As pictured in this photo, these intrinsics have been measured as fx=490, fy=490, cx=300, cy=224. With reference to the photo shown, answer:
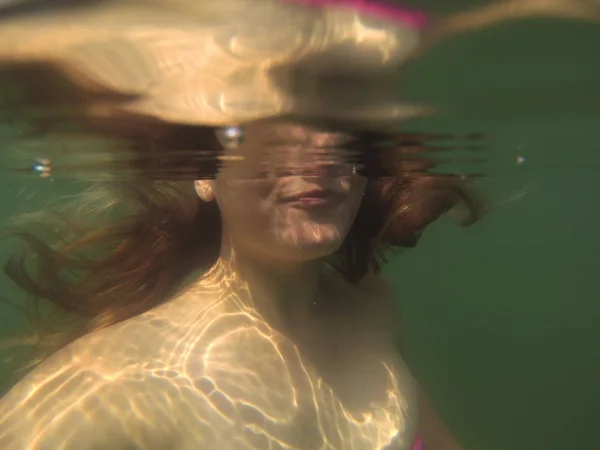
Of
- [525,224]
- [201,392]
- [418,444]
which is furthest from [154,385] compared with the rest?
[525,224]

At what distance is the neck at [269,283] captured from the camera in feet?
12.6

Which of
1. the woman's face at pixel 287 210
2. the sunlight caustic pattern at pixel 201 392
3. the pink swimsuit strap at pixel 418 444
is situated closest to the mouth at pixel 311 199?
the woman's face at pixel 287 210

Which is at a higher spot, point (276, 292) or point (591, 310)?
point (276, 292)

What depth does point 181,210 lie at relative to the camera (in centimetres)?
439

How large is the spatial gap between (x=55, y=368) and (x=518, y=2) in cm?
354

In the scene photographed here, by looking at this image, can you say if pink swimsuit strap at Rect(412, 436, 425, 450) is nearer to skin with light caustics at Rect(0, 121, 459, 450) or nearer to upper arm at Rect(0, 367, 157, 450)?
skin with light caustics at Rect(0, 121, 459, 450)

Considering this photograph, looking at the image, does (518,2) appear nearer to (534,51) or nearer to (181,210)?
(534,51)

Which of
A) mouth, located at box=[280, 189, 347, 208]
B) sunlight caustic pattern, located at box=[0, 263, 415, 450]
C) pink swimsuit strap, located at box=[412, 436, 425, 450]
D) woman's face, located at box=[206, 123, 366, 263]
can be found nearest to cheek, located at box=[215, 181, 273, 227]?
woman's face, located at box=[206, 123, 366, 263]

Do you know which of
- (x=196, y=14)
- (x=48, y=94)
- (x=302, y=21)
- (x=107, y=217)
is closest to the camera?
(x=196, y=14)

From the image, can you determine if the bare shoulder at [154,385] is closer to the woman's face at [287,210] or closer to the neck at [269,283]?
the neck at [269,283]

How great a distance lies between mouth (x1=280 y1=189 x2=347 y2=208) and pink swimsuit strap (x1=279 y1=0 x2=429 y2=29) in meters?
1.37

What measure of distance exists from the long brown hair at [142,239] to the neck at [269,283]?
445mm

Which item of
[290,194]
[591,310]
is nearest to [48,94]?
[290,194]

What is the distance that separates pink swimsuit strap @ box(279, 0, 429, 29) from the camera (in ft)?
8.85
